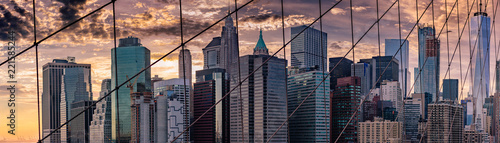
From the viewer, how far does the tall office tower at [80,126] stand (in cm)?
4220

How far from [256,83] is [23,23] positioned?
34.7 m

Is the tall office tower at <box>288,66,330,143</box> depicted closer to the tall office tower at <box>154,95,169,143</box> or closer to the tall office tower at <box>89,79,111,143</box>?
the tall office tower at <box>154,95,169,143</box>

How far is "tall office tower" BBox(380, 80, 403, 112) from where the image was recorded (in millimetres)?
65125

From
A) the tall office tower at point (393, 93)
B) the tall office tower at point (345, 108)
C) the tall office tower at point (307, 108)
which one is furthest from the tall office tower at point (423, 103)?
the tall office tower at point (307, 108)

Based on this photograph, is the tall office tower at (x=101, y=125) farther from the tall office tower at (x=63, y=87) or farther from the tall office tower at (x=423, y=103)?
the tall office tower at (x=423, y=103)

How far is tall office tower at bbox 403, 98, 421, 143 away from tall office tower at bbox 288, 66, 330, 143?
7.41 m

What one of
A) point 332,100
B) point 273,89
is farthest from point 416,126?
point 273,89

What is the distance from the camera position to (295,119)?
5375 centimetres

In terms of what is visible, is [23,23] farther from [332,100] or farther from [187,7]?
[332,100]

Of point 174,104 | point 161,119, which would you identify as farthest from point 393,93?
point 161,119

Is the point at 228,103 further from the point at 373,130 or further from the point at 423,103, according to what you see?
the point at 423,103

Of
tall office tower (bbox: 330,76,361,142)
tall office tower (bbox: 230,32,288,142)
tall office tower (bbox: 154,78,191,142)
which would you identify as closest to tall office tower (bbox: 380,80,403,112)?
tall office tower (bbox: 330,76,361,142)

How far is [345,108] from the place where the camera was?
55.2 metres

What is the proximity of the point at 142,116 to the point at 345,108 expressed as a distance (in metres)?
20.4
